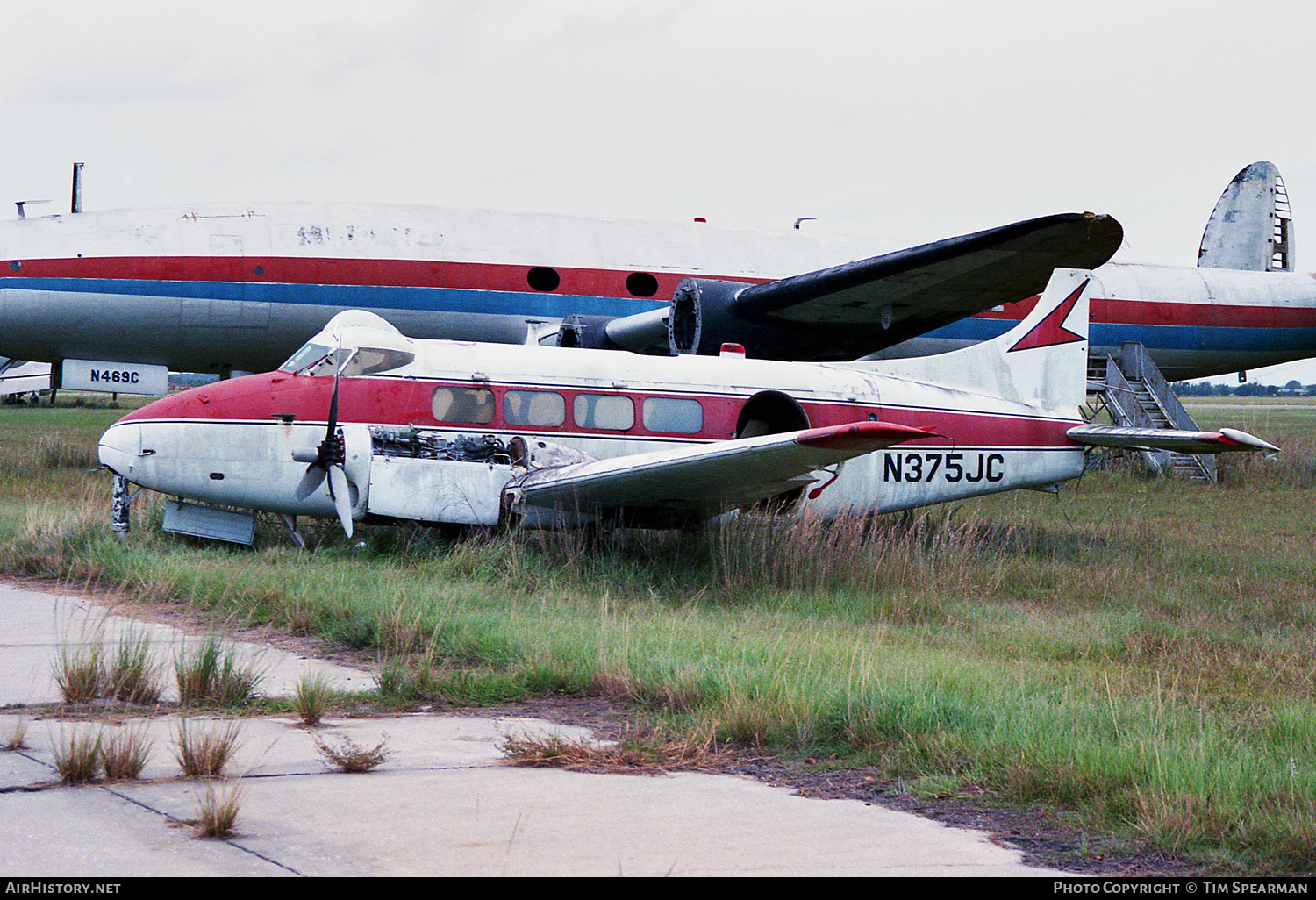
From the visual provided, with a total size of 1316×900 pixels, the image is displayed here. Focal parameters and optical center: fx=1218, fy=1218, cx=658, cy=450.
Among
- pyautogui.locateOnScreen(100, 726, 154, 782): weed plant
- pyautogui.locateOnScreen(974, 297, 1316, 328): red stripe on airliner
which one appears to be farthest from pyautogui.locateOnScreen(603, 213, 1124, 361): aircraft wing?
pyautogui.locateOnScreen(100, 726, 154, 782): weed plant

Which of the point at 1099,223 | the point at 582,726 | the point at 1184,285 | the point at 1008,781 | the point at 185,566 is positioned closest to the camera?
the point at 1008,781

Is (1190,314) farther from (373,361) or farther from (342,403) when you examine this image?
(342,403)

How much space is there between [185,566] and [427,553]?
7.42 ft

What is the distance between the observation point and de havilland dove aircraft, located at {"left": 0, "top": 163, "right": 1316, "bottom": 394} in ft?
55.7

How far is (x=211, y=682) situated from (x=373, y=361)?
603 centimetres

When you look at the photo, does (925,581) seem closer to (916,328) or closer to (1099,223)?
(1099,223)

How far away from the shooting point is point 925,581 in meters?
11.8

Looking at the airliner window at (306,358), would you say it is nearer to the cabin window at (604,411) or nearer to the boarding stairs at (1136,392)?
the cabin window at (604,411)

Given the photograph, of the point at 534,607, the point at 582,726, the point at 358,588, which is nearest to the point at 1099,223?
the point at 534,607

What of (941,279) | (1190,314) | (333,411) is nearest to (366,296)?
(333,411)

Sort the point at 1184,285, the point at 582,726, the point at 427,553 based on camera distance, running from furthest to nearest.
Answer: the point at 1184,285 → the point at 427,553 → the point at 582,726

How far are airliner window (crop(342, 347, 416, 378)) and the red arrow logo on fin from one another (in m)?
7.84

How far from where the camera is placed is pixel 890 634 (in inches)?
372

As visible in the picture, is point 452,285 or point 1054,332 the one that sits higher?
point 452,285
